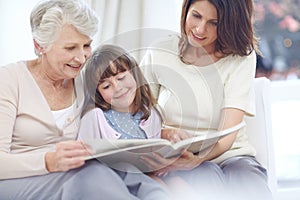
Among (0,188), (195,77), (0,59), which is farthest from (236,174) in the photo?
(0,59)

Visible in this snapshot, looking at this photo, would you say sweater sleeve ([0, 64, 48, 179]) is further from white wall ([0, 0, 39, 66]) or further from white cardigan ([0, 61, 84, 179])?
white wall ([0, 0, 39, 66])

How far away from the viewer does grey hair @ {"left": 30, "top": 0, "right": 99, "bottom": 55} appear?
5.49ft

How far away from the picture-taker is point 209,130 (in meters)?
1.87

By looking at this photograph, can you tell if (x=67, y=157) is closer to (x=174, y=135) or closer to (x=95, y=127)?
(x=95, y=127)

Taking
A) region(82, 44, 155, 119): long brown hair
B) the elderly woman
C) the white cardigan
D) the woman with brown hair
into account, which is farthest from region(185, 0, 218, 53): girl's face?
the white cardigan

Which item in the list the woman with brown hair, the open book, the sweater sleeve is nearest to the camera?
the open book

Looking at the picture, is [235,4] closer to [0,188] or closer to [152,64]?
[152,64]

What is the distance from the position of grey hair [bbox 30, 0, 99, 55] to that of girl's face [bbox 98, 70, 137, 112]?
0.17 metres

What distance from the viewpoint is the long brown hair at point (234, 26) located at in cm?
182

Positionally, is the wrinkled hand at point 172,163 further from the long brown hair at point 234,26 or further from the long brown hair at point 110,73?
the long brown hair at point 234,26

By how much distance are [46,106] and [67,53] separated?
18 centimetres

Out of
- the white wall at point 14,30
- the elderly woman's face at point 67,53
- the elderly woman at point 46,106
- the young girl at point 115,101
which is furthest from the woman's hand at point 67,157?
the white wall at point 14,30

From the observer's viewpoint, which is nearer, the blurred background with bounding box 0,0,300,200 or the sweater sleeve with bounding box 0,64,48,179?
the sweater sleeve with bounding box 0,64,48,179

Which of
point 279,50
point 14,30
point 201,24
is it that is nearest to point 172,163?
point 201,24
